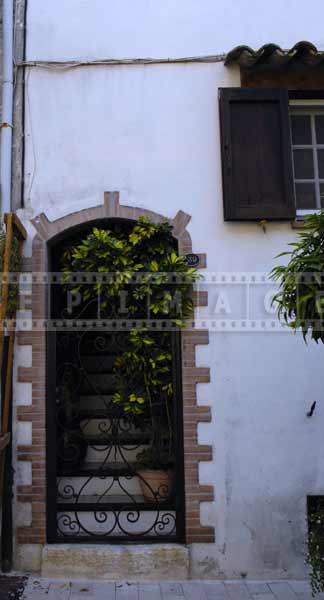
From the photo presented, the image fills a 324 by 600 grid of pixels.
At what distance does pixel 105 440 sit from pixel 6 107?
3.26 m

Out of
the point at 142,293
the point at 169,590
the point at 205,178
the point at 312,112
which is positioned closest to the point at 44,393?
the point at 142,293

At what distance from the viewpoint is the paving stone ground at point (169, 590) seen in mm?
3850

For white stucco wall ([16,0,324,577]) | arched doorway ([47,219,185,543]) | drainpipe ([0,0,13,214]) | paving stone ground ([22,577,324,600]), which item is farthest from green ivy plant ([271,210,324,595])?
drainpipe ([0,0,13,214])

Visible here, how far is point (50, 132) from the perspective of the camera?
4.55 metres

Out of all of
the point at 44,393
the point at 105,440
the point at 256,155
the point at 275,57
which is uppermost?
the point at 275,57

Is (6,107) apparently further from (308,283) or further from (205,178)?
(308,283)

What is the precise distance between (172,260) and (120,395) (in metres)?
1.31

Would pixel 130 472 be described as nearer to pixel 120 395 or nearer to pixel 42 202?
pixel 120 395

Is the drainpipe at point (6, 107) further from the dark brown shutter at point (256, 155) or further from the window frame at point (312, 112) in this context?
the window frame at point (312, 112)

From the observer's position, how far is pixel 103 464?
4410 millimetres

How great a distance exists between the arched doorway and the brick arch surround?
87 mm

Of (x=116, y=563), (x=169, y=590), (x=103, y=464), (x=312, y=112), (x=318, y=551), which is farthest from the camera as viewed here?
(x=312, y=112)

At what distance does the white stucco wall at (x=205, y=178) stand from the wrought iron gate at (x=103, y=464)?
33cm

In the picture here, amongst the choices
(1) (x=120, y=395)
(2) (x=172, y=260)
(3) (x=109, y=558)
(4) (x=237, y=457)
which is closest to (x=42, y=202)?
(2) (x=172, y=260)
